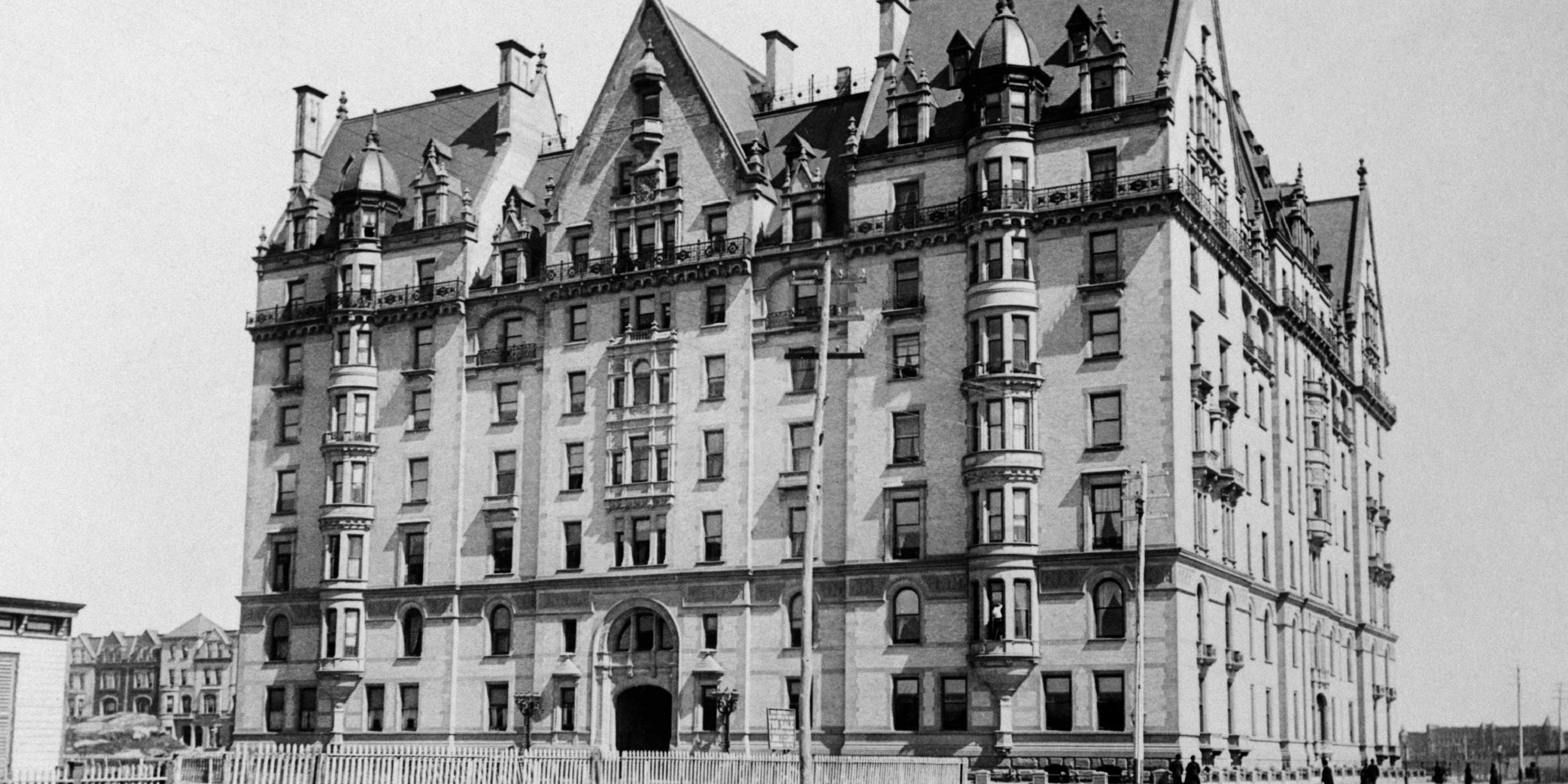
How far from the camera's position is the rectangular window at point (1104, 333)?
6800cm

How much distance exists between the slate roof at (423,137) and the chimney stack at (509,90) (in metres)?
0.80

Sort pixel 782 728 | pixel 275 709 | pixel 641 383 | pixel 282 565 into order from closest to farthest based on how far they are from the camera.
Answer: pixel 782 728 < pixel 641 383 < pixel 275 709 < pixel 282 565

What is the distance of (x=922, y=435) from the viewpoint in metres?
70.8

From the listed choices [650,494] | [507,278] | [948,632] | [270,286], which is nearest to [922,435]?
[948,632]

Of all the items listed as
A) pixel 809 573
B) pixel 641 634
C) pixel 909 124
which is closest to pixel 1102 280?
pixel 909 124

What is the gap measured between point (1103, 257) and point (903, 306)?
27.3ft

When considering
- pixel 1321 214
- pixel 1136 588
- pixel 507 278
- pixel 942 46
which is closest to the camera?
pixel 1136 588

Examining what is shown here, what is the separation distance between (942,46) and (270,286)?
3589 centimetres

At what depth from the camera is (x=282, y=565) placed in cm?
8612

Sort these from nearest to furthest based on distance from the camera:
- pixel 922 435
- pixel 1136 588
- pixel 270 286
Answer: pixel 1136 588, pixel 922 435, pixel 270 286

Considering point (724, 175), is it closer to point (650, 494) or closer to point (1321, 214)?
point (650, 494)

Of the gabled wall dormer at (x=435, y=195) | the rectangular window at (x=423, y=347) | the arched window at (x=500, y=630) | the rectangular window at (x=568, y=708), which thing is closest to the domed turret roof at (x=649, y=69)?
the gabled wall dormer at (x=435, y=195)

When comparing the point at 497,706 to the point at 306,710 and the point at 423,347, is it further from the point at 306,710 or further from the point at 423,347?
the point at 423,347

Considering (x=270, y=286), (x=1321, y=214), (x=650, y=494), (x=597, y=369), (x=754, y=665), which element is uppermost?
(x=1321, y=214)
